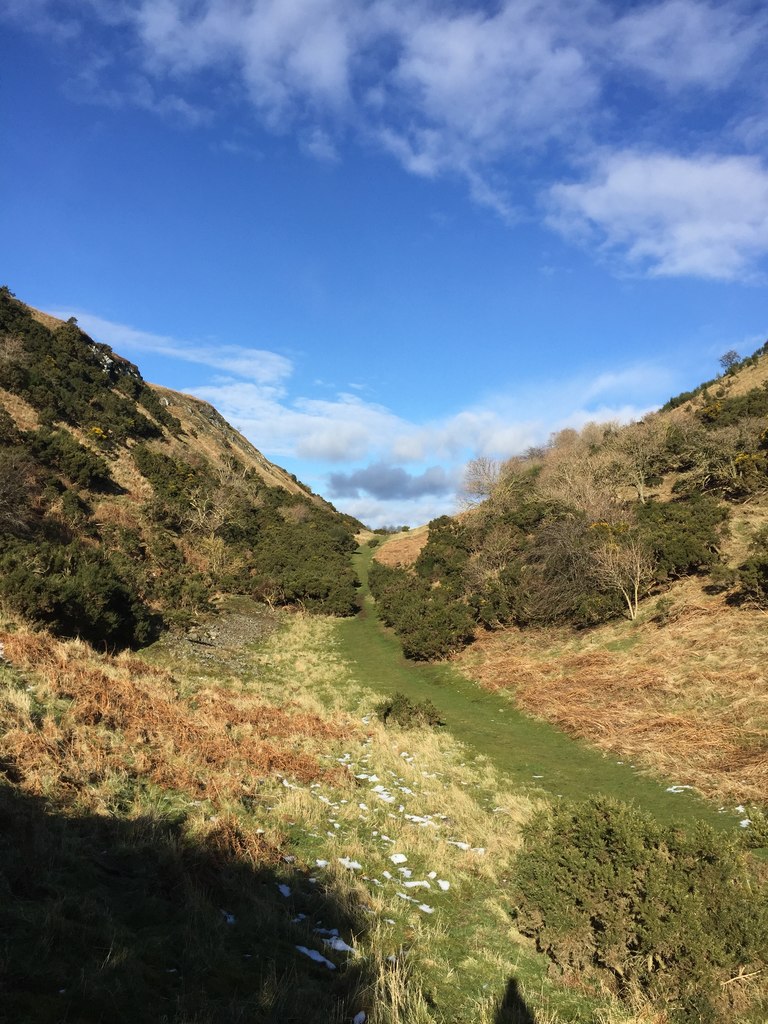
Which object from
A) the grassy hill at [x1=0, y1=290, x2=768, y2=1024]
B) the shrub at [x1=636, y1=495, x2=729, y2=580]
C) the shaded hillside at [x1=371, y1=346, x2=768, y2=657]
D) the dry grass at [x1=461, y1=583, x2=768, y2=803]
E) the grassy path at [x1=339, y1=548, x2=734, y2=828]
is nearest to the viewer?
the grassy hill at [x1=0, y1=290, x2=768, y2=1024]

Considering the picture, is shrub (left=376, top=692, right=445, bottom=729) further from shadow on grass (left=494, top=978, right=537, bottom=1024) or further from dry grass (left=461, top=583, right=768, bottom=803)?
shadow on grass (left=494, top=978, right=537, bottom=1024)

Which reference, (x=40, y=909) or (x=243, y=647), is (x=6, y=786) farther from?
(x=243, y=647)

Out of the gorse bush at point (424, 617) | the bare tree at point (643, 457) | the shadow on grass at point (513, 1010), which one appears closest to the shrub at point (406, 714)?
the gorse bush at point (424, 617)

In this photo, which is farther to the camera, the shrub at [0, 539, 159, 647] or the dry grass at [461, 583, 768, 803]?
the shrub at [0, 539, 159, 647]

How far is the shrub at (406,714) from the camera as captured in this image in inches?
607

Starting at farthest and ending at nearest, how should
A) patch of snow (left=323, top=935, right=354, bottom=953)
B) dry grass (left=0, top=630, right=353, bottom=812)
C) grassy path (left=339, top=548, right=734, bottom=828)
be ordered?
grassy path (left=339, top=548, right=734, bottom=828) < dry grass (left=0, top=630, right=353, bottom=812) < patch of snow (left=323, top=935, right=354, bottom=953)

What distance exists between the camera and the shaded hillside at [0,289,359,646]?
1964cm

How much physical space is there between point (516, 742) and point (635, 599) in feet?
29.0

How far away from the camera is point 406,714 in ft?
51.3

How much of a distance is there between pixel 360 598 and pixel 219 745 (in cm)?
2553

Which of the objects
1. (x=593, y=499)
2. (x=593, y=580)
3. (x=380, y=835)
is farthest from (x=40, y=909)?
(x=593, y=499)

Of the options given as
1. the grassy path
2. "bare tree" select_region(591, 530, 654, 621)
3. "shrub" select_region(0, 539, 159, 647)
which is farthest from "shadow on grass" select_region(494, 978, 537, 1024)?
"bare tree" select_region(591, 530, 654, 621)

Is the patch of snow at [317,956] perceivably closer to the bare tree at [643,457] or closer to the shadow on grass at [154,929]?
the shadow on grass at [154,929]

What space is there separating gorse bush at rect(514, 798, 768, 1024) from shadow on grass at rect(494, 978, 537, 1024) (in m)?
0.77
